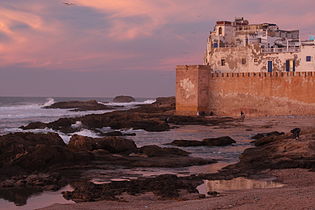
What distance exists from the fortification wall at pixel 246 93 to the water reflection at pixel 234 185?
2106 cm

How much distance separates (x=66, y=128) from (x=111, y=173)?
47.6 feet

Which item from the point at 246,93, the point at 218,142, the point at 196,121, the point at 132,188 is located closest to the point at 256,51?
the point at 246,93

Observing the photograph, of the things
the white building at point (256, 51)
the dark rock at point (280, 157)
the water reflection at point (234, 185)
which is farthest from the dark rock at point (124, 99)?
the water reflection at point (234, 185)

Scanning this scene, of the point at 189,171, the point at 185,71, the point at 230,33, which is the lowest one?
the point at 189,171

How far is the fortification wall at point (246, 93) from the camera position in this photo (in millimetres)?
31562

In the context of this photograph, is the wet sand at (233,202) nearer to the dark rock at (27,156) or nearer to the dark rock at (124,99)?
the dark rock at (27,156)

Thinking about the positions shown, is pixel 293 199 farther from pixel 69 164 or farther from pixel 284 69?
pixel 284 69

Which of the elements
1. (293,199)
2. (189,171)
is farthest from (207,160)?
(293,199)

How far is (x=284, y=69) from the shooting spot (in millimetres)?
37125

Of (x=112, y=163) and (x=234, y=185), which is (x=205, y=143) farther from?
(x=234, y=185)

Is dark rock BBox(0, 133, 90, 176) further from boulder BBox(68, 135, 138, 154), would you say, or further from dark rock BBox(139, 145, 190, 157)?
dark rock BBox(139, 145, 190, 157)

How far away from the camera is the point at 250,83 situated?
1307 inches

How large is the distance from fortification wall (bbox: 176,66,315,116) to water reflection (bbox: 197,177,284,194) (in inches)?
829

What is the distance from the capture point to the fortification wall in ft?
104
